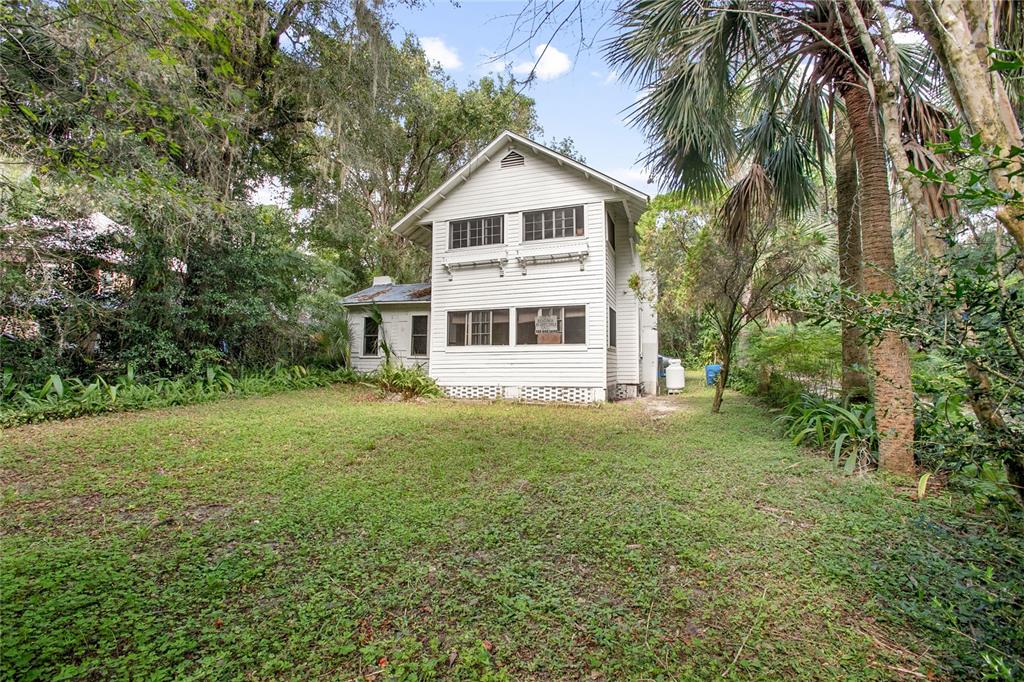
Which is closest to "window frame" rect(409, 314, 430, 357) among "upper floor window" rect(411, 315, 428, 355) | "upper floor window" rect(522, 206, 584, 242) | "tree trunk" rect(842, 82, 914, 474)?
"upper floor window" rect(411, 315, 428, 355)

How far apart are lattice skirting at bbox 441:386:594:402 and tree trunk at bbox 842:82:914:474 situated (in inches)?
255

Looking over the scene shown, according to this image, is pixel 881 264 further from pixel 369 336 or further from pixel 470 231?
pixel 369 336

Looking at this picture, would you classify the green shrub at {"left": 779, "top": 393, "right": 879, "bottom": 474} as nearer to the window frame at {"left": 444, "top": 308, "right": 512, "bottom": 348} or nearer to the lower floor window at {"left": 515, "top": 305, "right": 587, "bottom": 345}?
the lower floor window at {"left": 515, "top": 305, "right": 587, "bottom": 345}

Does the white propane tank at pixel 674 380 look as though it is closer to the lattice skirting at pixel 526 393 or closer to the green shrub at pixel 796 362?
the green shrub at pixel 796 362

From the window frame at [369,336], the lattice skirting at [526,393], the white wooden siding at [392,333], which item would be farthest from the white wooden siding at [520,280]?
the window frame at [369,336]

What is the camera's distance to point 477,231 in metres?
11.8

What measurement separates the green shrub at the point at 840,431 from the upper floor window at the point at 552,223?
6.69m

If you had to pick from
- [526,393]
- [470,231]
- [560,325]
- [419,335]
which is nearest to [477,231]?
[470,231]

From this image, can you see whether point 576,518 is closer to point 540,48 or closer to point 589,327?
point 540,48

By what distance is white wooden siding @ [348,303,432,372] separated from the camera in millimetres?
13656

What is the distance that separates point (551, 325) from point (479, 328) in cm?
214

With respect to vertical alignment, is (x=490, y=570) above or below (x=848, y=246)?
below

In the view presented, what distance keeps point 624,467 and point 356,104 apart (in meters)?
11.1

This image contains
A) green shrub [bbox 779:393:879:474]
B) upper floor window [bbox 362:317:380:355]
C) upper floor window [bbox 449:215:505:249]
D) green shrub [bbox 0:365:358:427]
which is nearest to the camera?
green shrub [bbox 779:393:879:474]
